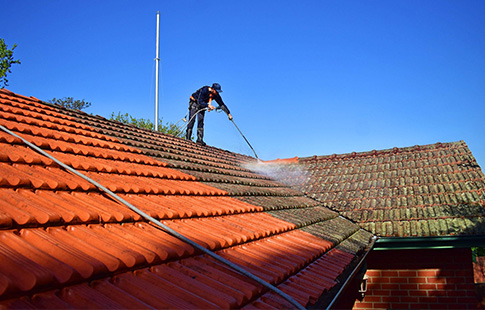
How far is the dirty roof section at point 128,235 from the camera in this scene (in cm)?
154

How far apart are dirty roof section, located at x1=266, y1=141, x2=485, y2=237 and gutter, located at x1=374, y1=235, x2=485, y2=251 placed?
0.25 ft

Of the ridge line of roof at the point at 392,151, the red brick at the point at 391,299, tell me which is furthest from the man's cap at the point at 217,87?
the red brick at the point at 391,299

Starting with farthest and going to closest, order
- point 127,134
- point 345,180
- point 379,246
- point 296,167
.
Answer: point 296,167
point 345,180
point 379,246
point 127,134

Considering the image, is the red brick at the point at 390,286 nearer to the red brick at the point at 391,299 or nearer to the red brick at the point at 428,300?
the red brick at the point at 391,299

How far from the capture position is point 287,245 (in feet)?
11.6

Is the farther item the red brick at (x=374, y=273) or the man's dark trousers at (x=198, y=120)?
the man's dark trousers at (x=198, y=120)

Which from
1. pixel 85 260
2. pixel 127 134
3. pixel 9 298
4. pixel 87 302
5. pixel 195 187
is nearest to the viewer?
pixel 9 298

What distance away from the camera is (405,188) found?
7.70 m

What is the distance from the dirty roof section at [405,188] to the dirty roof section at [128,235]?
2240mm

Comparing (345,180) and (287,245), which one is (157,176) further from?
(345,180)

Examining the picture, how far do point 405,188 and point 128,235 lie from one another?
22.8 ft

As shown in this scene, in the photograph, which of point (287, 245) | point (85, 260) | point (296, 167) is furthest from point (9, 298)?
point (296, 167)

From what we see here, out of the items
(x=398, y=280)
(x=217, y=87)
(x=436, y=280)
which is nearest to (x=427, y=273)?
(x=436, y=280)

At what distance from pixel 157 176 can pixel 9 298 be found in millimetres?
2736
